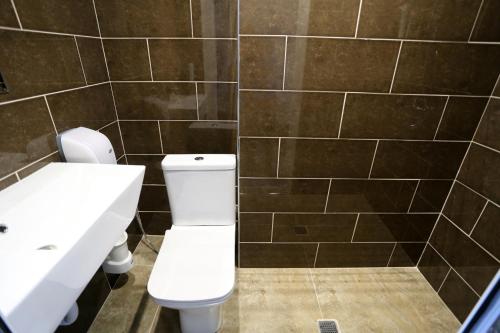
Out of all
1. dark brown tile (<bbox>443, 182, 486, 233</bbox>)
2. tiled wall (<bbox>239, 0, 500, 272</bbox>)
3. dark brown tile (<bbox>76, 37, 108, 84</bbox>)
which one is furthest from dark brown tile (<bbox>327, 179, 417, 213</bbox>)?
dark brown tile (<bbox>76, 37, 108, 84</bbox>)

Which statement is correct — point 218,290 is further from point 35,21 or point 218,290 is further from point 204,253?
point 35,21

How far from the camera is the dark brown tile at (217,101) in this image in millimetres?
1447

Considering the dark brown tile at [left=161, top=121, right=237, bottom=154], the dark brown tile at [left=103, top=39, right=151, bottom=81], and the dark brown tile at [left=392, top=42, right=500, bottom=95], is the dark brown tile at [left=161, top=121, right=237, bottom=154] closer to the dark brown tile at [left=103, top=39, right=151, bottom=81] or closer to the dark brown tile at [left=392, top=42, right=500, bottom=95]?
the dark brown tile at [left=103, top=39, right=151, bottom=81]

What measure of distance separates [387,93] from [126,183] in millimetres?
1274

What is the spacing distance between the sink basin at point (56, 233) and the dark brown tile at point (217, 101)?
2.21 feet

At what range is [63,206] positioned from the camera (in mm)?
770

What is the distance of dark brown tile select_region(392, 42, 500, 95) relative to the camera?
118cm

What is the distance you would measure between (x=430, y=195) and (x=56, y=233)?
72.0 inches

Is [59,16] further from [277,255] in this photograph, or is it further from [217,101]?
[277,255]

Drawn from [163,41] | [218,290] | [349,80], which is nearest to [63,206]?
[218,290]

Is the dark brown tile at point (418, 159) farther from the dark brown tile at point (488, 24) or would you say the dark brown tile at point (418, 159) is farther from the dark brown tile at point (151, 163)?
the dark brown tile at point (151, 163)

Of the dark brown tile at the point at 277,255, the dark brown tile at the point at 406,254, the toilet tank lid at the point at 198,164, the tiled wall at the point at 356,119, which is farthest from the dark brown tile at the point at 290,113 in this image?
the dark brown tile at the point at 406,254

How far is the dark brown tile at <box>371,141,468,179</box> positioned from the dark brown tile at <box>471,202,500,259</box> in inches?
10.9

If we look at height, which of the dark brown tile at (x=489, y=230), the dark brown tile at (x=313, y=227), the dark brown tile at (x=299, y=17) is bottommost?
the dark brown tile at (x=313, y=227)
